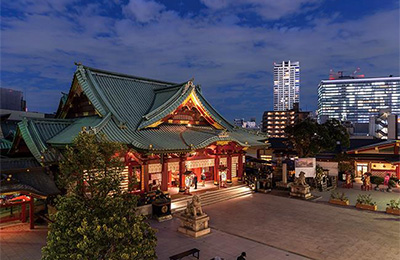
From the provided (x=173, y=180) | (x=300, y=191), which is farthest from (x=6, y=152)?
(x=300, y=191)

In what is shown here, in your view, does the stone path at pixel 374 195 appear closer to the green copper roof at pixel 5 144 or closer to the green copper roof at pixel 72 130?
the green copper roof at pixel 72 130

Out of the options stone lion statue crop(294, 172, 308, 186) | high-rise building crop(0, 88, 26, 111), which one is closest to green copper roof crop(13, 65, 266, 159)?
stone lion statue crop(294, 172, 308, 186)

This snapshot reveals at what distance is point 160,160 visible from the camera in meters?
25.3

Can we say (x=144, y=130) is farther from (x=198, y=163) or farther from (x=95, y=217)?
(x=95, y=217)

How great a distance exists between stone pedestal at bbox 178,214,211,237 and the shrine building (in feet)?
20.0

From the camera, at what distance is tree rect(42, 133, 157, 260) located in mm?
8375

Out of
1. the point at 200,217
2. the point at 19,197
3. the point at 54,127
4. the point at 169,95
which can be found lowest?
the point at 200,217

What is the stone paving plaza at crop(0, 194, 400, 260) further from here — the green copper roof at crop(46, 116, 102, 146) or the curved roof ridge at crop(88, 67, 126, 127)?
the curved roof ridge at crop(88, 67, 126, 127)

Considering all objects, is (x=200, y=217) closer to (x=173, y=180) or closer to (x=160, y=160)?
(x=160, y=160)

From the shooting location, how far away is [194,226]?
17219mm

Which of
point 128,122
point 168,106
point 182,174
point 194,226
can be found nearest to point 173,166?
point 182,174

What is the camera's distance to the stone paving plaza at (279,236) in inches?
580

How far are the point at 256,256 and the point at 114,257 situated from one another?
27.5 ft

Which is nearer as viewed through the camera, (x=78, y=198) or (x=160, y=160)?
(x=78, y=198)
